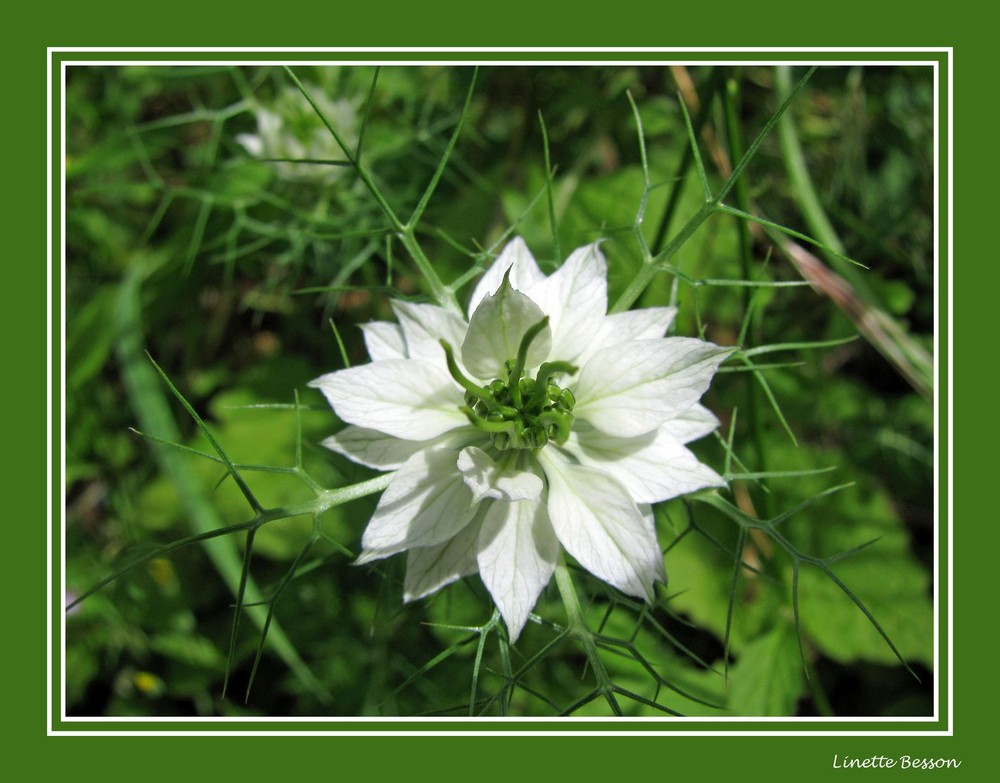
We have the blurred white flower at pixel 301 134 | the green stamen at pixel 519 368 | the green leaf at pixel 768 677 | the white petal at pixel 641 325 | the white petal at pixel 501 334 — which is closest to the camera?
the green stamen at pixel 519 368

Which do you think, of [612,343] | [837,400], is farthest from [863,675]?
[612,343]

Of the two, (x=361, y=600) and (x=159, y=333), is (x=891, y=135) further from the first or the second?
(x=159, y=333)

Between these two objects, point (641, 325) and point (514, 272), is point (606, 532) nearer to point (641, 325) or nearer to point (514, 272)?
point (641, 325)

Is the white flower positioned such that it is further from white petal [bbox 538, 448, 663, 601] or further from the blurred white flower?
the blurred white flower

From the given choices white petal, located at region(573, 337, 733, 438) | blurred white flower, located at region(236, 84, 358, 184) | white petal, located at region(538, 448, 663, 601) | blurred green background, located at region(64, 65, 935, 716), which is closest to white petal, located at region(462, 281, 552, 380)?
white petal, located at region(573, 337, 733, 438)

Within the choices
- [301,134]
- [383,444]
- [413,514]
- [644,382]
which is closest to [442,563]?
[413,514]

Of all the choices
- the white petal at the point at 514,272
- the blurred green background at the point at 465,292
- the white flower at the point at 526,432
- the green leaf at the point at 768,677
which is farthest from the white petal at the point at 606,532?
the green leaf at the point at 768,677

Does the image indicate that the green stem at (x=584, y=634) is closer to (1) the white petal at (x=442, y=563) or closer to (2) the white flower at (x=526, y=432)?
(2) the white flower at (x=526, y=432)
